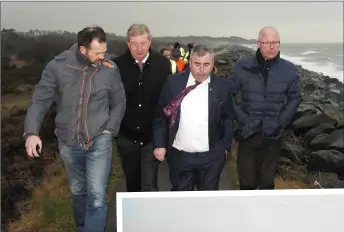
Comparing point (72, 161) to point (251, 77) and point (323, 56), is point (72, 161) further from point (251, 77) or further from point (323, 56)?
point (323, 56)

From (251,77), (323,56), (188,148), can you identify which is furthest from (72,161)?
(323,56)

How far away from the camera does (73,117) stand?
2.53 metres

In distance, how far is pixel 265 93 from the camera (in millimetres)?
2707

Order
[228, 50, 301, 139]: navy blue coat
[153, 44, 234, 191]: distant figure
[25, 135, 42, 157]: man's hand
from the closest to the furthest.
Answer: [25, 135, 42, 157]: man's hand < [153, 44, 234, 191]: distant figure < [228, 50, 301, 139]: navy blue coat

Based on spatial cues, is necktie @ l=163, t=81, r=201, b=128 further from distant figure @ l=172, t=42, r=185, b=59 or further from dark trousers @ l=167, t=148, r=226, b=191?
distant figure @ l=172, t=42, r=185, b=59

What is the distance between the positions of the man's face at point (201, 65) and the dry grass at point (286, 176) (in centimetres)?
55

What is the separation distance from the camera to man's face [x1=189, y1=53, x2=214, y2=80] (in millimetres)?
2527

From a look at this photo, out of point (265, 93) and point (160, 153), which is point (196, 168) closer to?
point (160, 153)

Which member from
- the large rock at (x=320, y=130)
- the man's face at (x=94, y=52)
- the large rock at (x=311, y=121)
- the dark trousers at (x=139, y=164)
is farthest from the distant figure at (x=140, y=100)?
the large rock at (x=320, y=130)

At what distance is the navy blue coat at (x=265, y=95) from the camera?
271 centimetres

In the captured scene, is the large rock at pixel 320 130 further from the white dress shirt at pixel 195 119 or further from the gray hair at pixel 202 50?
the gray hair at pixel 202 50

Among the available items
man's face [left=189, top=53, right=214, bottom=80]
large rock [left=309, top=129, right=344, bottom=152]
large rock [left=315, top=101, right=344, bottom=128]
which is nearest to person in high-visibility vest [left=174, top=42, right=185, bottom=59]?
man's face [left=189, top=53, right=214, bottom=80]

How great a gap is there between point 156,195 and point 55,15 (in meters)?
2.02

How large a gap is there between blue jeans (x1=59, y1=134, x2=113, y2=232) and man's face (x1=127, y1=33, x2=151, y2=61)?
495mm
